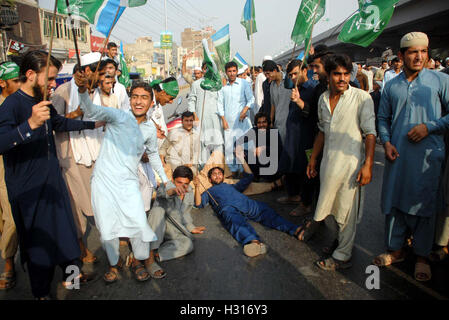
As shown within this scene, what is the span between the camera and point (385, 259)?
2.80 meters

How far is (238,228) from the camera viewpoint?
3395 millimetres

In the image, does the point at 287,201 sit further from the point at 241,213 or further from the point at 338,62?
the point at 338,62

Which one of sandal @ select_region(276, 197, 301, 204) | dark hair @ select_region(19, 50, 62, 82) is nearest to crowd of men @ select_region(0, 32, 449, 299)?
dark hair @ select_region(19, 50, 62, 82)

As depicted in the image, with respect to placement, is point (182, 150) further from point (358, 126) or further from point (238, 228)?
point (358, 126)

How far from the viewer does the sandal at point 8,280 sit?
8.71 ft

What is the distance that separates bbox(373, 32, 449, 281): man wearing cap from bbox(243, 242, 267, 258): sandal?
107 cm

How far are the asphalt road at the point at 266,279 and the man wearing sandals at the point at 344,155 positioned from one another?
0.80 ft

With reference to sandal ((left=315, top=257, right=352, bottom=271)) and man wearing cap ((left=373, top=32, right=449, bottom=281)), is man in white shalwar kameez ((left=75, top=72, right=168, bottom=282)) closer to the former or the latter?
sandal ((left=315, top=257, right=352, bottom=271))

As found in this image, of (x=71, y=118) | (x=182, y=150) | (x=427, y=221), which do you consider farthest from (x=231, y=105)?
(x=427, y=221)

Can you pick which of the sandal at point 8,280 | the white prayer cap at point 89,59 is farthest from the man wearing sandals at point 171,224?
the white prayer cap at point 89,59

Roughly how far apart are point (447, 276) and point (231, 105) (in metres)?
4.29

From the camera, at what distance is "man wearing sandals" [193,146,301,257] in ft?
10.4

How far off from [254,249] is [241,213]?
0.84 m

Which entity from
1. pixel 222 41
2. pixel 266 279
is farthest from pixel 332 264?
pixel 222 41
